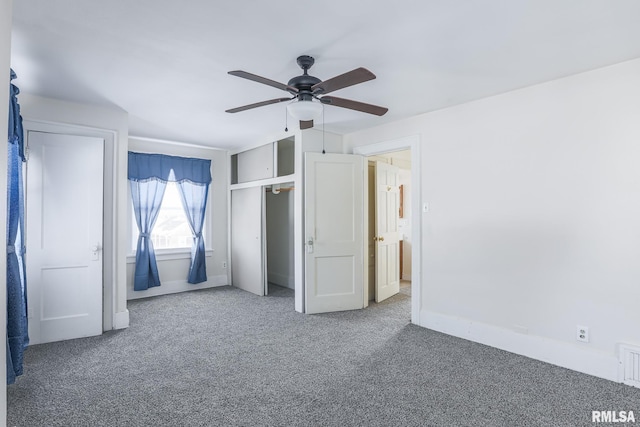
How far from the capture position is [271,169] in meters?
5.06

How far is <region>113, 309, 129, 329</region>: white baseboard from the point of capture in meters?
3.77

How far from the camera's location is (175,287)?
551cm

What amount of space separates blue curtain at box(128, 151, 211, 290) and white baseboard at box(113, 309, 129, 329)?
51.8 inches

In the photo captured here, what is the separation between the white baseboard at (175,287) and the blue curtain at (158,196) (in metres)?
0.13

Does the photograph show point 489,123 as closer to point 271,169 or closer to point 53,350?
point 271,169

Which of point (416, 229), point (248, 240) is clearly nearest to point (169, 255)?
point (248, 240)

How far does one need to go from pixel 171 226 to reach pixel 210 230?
25.6 inches

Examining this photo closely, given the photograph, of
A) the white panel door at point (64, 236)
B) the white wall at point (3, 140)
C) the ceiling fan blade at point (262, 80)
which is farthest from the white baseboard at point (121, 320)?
the ceiling fan blade at point (262, 80)

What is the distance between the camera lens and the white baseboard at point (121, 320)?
377 centimetres

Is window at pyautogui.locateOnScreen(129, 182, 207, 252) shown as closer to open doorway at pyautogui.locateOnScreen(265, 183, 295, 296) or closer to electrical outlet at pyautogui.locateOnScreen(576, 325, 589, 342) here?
open doorway at pyautogui.locateOnScreen(265, 183, 295, 296)

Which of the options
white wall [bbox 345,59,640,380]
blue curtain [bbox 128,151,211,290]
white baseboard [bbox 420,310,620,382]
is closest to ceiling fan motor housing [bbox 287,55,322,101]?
white wall [bbox 345,59,640,380]

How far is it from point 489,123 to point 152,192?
4.65 metres

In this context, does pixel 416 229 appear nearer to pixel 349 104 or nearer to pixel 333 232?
pixel 333 232

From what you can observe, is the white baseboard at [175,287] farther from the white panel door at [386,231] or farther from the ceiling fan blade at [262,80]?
the ceiling fan blade at [262,80]
